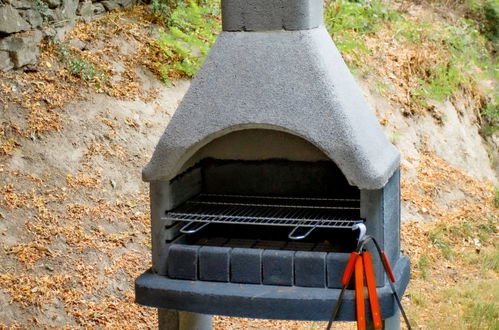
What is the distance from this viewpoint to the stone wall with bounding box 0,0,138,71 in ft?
22.3

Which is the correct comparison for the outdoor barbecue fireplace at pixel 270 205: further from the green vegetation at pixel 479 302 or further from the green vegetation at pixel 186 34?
the green vegetation at pixel 186 34

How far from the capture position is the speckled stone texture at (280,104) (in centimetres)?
383

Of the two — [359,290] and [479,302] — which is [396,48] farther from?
[359,290]

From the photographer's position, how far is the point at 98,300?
537 centimetres

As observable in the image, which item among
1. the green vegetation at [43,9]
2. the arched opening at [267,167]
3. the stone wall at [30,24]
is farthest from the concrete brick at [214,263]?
the green vegetation at [43,9]

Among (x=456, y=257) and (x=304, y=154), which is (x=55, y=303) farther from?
(x=456, y=257)

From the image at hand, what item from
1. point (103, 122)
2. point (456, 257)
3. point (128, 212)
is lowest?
point (456, 257)

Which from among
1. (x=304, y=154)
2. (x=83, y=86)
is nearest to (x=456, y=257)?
(x=304, y=154)

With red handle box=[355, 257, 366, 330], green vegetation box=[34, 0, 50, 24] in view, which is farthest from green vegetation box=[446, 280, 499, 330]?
green vegetation box=[34, 0, 50, 24]

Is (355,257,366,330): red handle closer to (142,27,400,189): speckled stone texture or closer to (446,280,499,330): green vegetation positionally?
(142,27,400,189): speckled stone texture

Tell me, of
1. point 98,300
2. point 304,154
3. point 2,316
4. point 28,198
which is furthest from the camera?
point 28,198

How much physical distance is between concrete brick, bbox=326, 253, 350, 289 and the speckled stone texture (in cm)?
42

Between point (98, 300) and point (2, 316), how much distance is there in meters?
0.67

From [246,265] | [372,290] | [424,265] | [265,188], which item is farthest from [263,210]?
[424,265]
